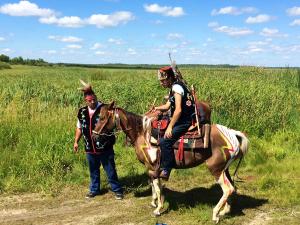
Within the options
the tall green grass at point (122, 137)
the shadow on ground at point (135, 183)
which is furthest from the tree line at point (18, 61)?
the shadow on ground at point (135, 183)

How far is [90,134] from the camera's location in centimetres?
752

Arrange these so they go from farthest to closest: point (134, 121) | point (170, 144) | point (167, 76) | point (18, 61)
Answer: point (18, 61) → point (134, 121) → point (170, 144) → point (167, 76)

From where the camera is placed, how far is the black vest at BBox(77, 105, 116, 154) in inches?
291

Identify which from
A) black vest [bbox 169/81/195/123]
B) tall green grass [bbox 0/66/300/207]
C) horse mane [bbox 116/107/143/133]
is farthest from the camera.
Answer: tall green grass [bbox 0/66/300/207]

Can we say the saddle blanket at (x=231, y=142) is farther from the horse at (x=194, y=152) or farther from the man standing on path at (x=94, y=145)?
the man standing on path at (x=94, y=145)

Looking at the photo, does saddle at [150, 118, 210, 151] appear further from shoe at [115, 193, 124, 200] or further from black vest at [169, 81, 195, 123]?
shoe at [115, 193, 124, 200]

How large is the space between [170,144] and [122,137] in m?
4.53

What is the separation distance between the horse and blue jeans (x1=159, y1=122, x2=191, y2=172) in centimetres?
13

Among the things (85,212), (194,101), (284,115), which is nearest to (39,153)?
(85,212)

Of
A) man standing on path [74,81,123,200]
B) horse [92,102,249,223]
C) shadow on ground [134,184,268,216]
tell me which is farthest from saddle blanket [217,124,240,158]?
man standing on path [74,81,123,200]

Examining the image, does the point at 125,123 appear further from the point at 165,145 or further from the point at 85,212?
the point at 85,212

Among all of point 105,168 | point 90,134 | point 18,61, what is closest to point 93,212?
point 105,168

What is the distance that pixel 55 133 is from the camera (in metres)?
10.0

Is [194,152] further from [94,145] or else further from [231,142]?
[94,145]
